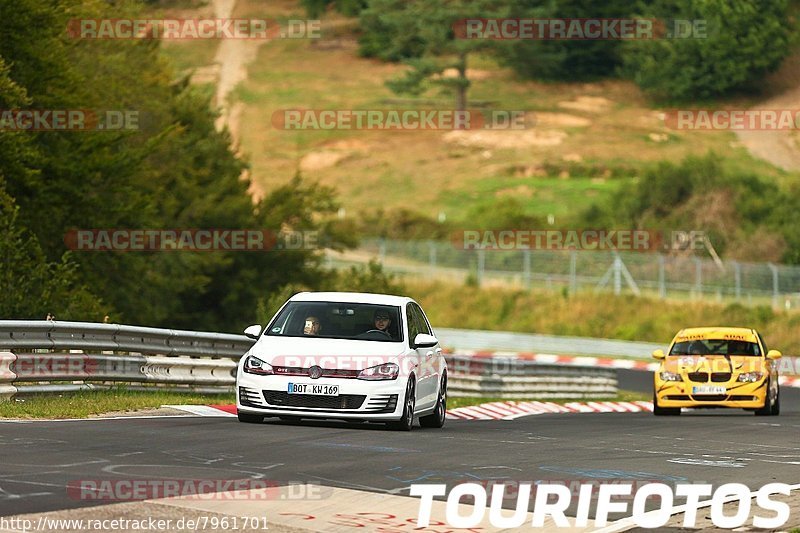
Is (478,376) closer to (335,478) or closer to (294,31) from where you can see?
(335,478)

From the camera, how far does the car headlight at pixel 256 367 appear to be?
17.0m

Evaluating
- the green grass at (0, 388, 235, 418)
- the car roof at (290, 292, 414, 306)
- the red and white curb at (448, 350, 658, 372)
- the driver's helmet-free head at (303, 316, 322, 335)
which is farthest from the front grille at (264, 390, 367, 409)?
the red and white curb at (448, 350, 658, 372)

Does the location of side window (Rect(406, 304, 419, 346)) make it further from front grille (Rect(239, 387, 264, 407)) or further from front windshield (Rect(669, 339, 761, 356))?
front windshield (Rect(669, 339, 761, 356))

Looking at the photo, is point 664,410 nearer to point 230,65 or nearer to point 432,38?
point 432,38

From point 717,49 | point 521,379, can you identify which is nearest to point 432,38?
point 717,49

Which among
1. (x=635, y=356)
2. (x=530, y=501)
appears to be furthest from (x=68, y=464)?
(x=635, y=356)

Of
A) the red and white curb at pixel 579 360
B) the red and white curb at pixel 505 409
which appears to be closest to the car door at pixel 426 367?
the red and white curb at pixel 505 409

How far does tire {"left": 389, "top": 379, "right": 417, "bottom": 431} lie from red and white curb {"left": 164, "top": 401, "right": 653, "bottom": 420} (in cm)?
236

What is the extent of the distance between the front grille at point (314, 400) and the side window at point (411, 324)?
1.27 meters

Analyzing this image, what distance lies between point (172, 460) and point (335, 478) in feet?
4.68

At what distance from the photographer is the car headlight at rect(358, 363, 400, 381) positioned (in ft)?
55.9

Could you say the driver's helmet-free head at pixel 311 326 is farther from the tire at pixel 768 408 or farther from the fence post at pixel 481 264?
the fence post at pixel 481 264

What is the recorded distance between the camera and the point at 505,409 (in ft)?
85.1

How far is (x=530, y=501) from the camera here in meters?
11.4
